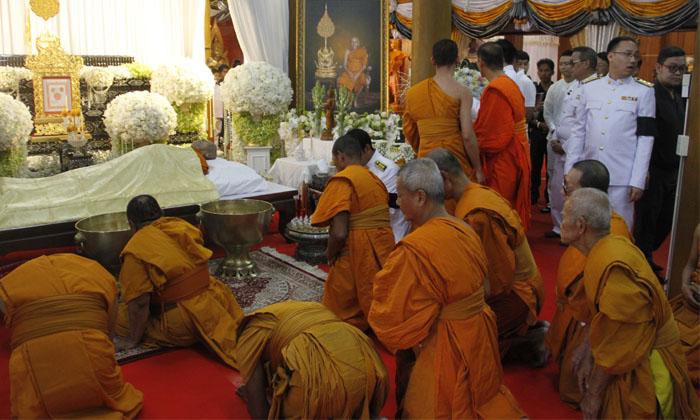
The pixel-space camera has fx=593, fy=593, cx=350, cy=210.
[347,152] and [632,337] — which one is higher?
[347,152]

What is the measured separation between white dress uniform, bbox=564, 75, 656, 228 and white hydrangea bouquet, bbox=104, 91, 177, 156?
490 cm

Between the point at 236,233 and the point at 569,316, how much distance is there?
2.64 meters

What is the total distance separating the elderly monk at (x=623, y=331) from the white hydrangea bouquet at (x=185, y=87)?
20.8ft

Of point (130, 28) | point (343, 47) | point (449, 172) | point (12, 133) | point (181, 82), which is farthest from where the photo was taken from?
point (343, 47)

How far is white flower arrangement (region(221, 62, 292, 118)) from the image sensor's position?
775 cm

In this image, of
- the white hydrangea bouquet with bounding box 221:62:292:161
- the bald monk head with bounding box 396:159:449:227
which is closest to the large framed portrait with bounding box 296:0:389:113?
the white hydrangea bouquet with bounding box 221:62:292:161

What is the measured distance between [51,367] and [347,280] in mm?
1810

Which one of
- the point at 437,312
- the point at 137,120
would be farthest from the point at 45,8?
the point at 437,312

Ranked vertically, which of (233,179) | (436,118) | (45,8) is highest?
(45,8)

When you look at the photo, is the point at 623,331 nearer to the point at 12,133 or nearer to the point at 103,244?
the point at 103,244

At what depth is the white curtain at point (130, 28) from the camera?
7984mm

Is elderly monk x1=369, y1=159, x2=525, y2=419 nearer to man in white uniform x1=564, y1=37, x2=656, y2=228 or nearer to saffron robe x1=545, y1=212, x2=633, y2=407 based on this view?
saffron robe x1=545, y1=212, x2=633, y2=407

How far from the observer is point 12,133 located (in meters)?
5.95

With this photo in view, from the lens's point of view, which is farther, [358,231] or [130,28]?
[130,28]
